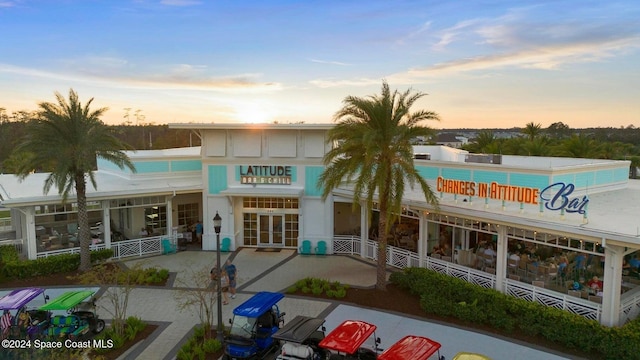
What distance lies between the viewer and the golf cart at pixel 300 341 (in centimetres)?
1081

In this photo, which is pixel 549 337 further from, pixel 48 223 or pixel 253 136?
pixel 48 223

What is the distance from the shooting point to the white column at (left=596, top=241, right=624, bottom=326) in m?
12.4

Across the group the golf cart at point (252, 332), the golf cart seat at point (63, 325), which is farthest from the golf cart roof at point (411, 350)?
the golf cart seat at point (63, 325)

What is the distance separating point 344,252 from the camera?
2339 centimetres

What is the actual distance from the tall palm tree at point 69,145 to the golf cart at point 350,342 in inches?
554

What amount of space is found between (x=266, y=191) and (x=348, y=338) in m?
13.2

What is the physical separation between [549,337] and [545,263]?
181 inches

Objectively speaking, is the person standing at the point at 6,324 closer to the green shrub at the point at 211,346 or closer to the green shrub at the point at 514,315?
the green shrub at the point at 211,346

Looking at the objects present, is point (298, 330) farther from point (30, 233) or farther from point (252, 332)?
point (30, 233)

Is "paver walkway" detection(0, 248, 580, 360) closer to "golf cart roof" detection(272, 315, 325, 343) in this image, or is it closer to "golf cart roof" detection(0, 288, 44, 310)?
"golf cart roof" detection(0, 288, 44, 310)

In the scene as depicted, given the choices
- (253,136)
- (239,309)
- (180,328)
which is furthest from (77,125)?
(239,309)

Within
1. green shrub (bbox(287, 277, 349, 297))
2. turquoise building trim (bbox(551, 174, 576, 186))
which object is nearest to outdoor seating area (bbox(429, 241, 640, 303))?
turquoise building trim (bbox(551, 174, 576, 186))

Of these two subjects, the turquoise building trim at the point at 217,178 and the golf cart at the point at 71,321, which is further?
the turquoise building trim at the point at 217,178

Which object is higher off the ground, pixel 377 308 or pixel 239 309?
pixel 239 309
